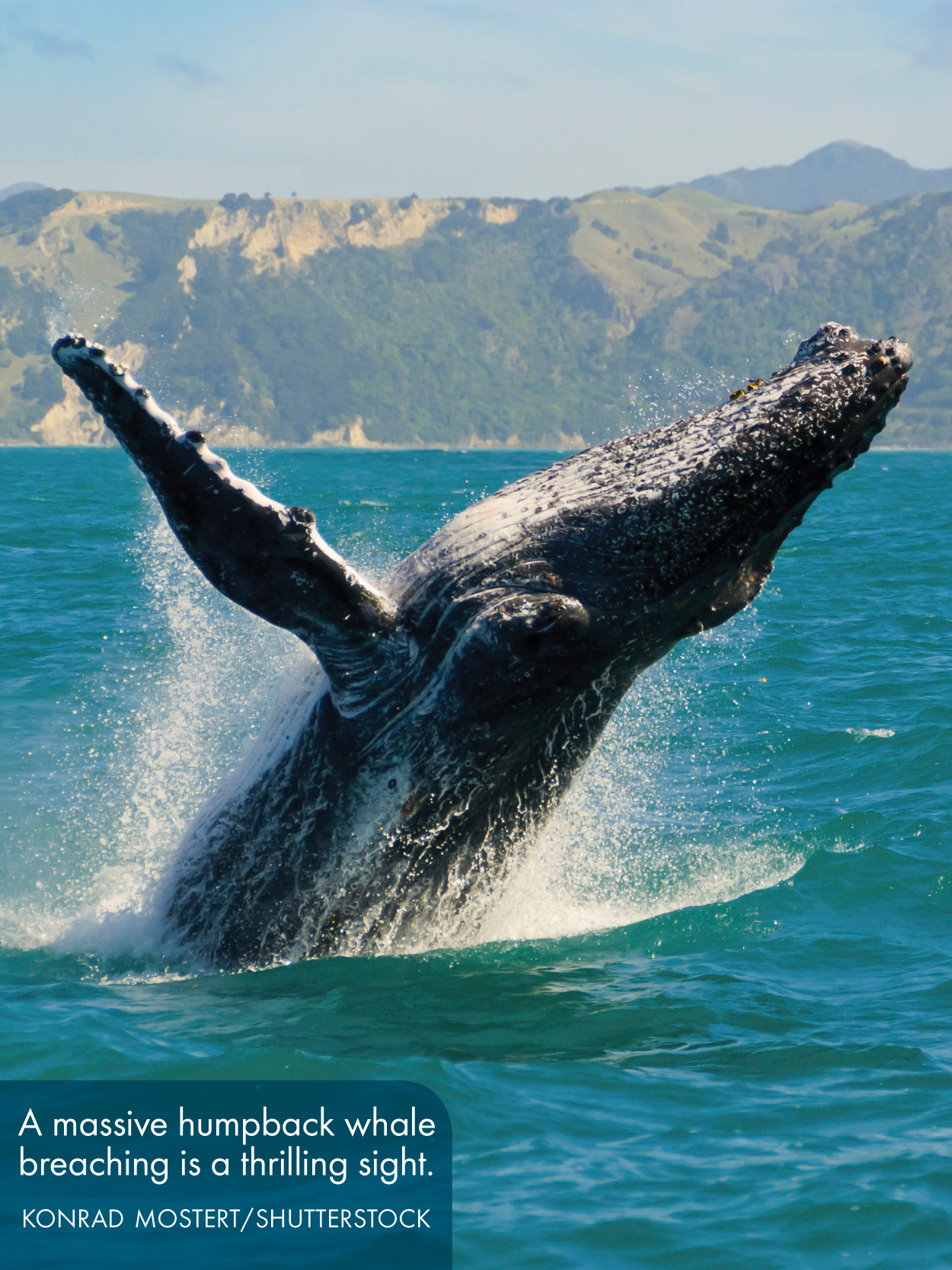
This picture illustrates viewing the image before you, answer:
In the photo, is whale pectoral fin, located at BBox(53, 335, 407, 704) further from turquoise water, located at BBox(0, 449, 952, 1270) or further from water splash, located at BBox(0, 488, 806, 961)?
turquoise water, located at BBox(0, 449, 952, 1270)

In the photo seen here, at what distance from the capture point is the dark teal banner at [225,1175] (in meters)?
5.45

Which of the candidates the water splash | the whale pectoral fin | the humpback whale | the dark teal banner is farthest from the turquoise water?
the whale pectoral fin

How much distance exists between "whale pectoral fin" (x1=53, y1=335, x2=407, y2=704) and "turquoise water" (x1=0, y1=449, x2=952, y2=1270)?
2.04 meters

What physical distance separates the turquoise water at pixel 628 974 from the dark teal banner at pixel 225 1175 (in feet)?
0.52

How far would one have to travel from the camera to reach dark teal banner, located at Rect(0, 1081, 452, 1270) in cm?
545

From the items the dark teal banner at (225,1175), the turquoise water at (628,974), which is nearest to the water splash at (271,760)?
the turquoise water at (628,974)

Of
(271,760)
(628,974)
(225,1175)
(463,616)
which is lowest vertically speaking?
(628,974)

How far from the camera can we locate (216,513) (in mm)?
6266

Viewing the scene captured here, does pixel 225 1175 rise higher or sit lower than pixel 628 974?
higher

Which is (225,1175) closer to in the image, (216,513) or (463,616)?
(463,616)

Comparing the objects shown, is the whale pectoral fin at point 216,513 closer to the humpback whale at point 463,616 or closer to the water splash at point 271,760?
the humpback whale at point 463,616

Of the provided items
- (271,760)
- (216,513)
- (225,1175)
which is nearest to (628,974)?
(271,760)

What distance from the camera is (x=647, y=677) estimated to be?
60.4 feet

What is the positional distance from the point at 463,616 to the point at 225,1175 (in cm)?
270
